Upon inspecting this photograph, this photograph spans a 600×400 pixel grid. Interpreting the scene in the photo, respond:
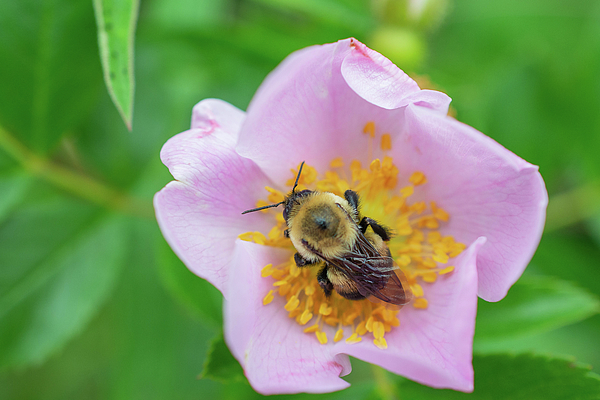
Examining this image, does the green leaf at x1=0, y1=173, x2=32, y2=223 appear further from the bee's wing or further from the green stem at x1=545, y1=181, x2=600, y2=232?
the green stem at x1=545, y1=181, x2=600, y2=232

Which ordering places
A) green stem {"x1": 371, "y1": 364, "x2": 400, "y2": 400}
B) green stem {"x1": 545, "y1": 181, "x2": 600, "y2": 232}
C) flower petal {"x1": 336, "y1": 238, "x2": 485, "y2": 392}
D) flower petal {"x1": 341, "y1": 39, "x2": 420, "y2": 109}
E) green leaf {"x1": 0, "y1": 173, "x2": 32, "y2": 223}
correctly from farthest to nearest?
green stem {"x1": 545, "y1": 181, "x2": 600, "y2": 232}, green leaf {"x1": 0, "y1": 173, "x2": 32, "y2": 223}, green stem {"x1": 371, "y1": 364, "x2": 400, "y2": 400}, flower petal {"x1": 341, "y1": 39, "x2": 420, "y2": 109}, flower petal {"x1": 336, "y1": 238, "x2": 485, "y2": 392}

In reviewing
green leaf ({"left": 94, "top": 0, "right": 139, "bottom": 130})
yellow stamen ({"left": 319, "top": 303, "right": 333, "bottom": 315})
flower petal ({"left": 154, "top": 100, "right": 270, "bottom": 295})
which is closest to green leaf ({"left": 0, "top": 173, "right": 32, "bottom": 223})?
green leaf ({"left": 94, "top": 0, "right": 139, "bottom": 130})

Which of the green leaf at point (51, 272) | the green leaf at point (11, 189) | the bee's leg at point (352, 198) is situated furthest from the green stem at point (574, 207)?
the green leaf at point (11, 189)

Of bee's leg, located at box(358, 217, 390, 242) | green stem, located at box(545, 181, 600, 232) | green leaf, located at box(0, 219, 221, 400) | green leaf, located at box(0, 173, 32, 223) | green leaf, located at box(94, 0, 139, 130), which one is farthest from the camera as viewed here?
green stem, located at box(545, 181, 600, 232)

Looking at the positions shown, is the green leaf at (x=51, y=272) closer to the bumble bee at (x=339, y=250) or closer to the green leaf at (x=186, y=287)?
the green leaf at (x=186, y=287)

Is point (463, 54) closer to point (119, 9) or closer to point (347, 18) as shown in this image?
point (347, 18)

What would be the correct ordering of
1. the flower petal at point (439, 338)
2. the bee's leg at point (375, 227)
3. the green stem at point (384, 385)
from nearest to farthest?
the flower petal at point (439, 338)
the bee's leg at point (375, 227)
the green stem at point (384, 385)

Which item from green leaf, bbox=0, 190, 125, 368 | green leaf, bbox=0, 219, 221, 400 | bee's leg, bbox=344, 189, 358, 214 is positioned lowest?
green leaf, bbox=0, 219, 221, 400
